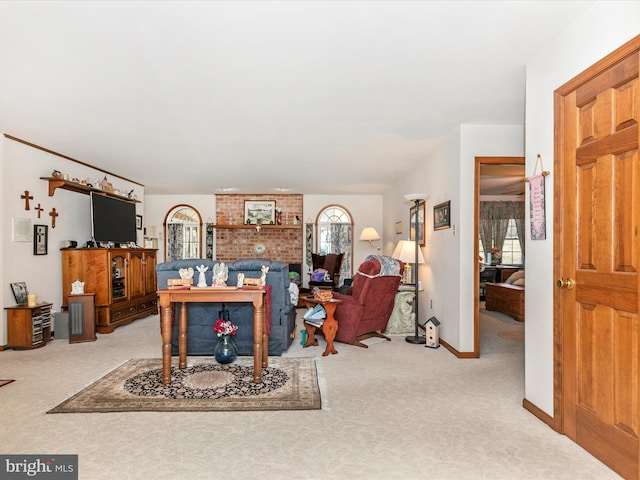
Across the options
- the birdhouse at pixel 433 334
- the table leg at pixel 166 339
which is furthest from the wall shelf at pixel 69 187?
the birdhouse at pixel 433 334

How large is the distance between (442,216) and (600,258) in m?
2.76

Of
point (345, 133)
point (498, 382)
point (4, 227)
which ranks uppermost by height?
point (345, 133)

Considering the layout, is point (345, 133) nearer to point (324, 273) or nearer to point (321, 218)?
point (324, 273)

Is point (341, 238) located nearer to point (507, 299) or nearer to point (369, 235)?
point (369, 235)

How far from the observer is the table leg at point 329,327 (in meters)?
4.50

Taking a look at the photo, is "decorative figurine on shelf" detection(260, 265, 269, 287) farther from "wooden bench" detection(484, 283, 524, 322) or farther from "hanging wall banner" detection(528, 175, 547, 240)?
"wooden bench" detection(484, 283, 524, 322)

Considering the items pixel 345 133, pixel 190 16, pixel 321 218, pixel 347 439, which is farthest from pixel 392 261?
pixel 321 218

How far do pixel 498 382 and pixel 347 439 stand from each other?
1.74 meters

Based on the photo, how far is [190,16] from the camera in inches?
90.5

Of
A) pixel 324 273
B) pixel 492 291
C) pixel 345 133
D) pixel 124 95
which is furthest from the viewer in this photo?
pixel 324 273

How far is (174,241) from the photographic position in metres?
9.95

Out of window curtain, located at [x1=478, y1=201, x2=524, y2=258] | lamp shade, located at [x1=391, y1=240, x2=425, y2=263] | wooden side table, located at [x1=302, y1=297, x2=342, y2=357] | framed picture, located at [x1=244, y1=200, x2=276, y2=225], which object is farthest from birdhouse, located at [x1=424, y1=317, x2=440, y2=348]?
window curtain, located at [x1=478, y1=201, x2=524, y2=258]

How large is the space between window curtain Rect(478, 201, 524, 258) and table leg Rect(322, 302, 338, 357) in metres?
7.14

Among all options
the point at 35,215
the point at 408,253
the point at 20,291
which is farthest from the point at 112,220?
the point at 408,253
